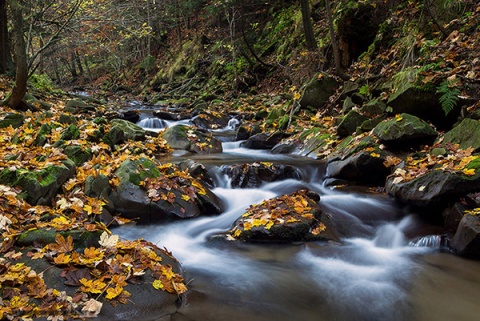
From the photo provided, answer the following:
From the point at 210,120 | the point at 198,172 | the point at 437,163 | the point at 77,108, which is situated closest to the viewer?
the point at 437,163

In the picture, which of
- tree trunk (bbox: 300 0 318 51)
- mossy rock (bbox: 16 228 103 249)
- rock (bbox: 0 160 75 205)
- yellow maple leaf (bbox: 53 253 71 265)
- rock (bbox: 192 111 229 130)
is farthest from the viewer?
rock (bbox: 192 111 229 130)

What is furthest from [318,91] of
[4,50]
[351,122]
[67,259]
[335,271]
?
[4,50]

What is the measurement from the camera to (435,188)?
498cm

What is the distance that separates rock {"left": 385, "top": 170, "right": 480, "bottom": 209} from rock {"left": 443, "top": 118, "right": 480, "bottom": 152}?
870mm

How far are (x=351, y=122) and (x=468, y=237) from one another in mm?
4537

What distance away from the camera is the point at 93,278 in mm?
3068

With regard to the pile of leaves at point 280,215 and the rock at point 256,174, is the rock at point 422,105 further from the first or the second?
the pile of leaves at point 280,215

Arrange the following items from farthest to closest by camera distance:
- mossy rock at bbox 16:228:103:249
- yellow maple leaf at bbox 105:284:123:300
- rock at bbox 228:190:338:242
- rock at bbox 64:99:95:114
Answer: rock at bbox 64:99:95:114
rock at bbox 228:190:338:242
mossy rock at bbox 16:228:103:249
yellow maple leaf at bbox 105:284:123:300

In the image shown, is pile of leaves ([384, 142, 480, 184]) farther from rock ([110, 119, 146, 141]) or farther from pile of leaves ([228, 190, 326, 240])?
rock ([110, 119, 146, 141])

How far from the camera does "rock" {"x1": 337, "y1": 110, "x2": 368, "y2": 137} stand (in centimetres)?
832

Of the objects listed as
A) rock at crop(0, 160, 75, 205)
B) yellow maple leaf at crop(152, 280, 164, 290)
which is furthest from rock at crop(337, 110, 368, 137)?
yellow maple leaf at crop(152, 280, 164, 290)

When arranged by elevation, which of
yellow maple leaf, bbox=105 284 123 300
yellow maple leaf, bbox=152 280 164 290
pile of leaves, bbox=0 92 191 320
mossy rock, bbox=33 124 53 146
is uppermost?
mossy rock, bbox=33 124 53 146

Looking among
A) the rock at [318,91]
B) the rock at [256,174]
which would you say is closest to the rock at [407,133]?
the rock at [256,174]

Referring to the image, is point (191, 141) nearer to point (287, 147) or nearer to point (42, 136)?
point (287, 147)
